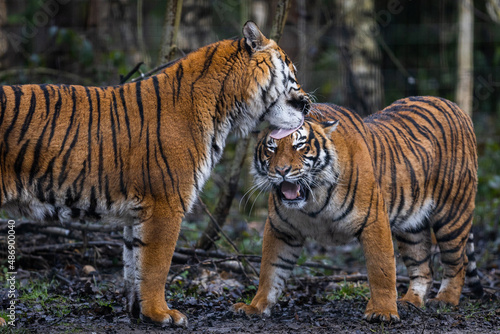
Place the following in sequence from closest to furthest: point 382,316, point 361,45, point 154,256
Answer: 1. point 154,256
2. point 382,316
3. point 361,45

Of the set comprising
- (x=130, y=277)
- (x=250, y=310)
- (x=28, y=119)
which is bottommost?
(x=250, y=310)

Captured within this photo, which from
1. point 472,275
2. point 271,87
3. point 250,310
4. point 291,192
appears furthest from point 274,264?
point 472,275

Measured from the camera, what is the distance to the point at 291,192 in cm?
375

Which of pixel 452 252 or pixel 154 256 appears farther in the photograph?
pixel 452 252

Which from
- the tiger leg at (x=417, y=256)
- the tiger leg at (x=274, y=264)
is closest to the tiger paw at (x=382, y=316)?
the tiger leg at (x=274, y=264)

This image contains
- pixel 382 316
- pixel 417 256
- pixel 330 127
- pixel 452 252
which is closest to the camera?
pixel 382 316

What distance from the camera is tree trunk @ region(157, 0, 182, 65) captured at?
5.23m

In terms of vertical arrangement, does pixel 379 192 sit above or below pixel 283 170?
below

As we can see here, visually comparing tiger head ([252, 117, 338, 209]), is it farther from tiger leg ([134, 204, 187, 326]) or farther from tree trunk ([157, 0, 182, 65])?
tree trunk ([157, 0, 182, 65])

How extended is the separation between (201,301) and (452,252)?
1933 mm

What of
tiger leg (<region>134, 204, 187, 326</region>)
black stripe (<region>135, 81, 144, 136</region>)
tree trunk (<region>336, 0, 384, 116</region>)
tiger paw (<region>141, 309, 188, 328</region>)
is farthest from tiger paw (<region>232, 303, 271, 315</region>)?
tree trunk (<region>336, 0, 384, 116</region>)

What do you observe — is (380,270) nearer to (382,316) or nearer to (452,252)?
(382,316)

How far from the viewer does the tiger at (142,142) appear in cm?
343

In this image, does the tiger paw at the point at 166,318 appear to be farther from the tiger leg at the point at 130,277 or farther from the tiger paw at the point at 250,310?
the tiger paw at the point at 250,310
